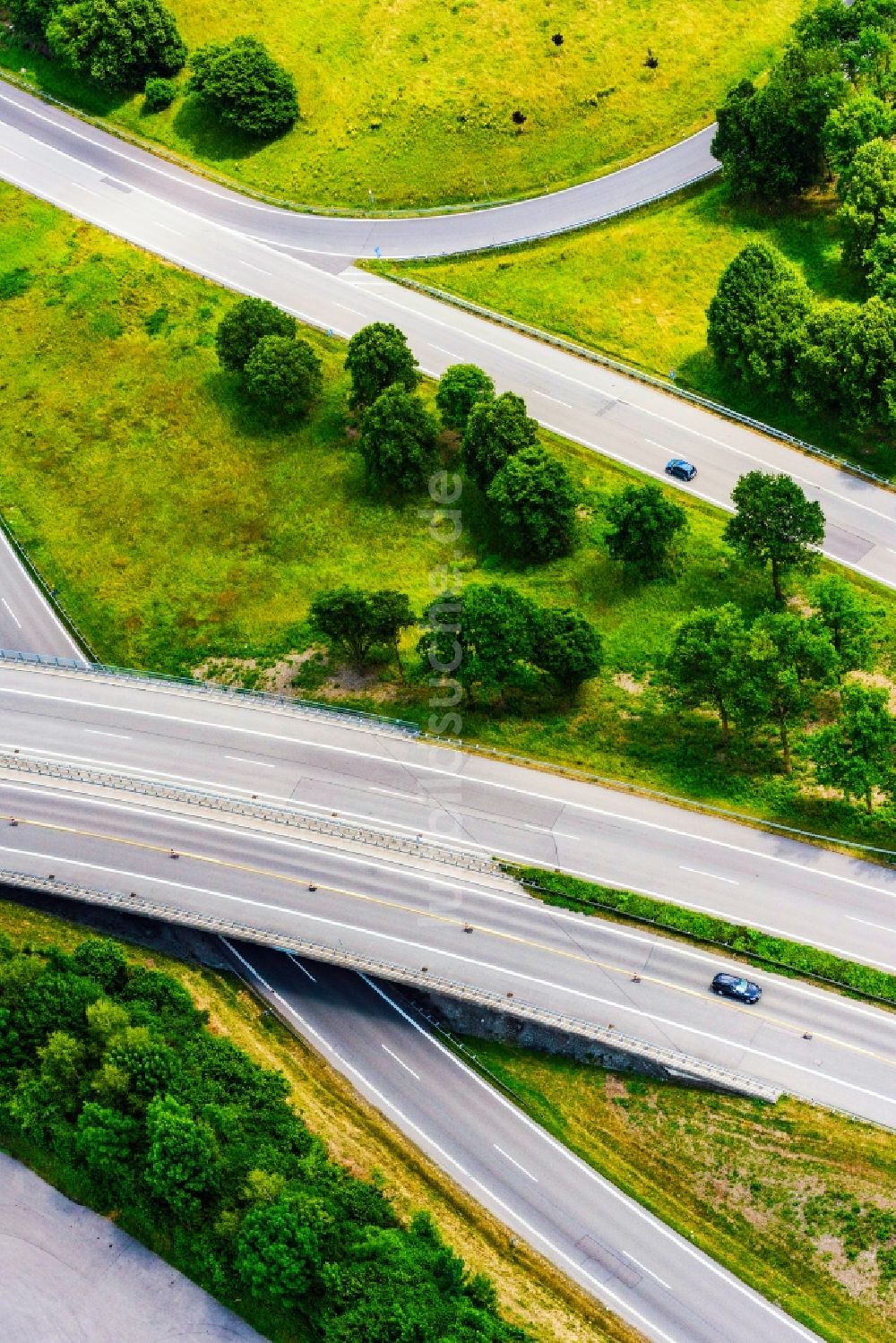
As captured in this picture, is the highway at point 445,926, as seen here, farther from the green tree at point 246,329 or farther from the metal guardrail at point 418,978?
the green tree at point 246,329

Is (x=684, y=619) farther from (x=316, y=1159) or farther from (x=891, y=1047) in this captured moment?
(x=316, y=1159)

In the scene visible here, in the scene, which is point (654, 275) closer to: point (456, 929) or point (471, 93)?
point (471, 93)

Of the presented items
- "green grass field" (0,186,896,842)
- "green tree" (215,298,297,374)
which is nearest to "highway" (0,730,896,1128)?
"green grass field" (0,186,896,842)

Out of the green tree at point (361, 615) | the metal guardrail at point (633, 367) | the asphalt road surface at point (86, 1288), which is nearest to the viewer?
the asphalt road surface at point (86, 1288)

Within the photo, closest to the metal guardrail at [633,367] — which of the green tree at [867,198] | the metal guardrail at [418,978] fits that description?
the green tree at [867,198]

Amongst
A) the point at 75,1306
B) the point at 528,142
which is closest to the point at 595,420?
the point at 528,142
